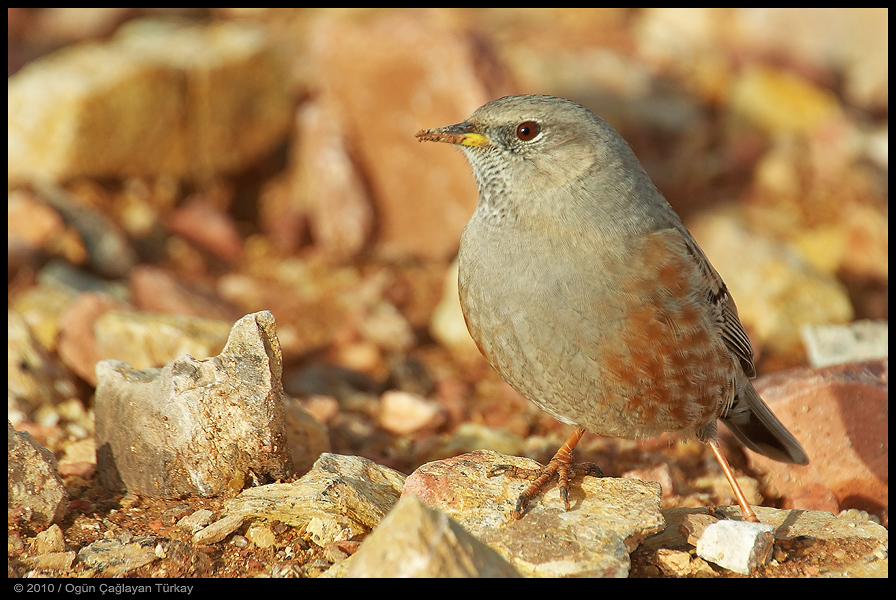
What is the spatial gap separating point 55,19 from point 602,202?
32.1 ft

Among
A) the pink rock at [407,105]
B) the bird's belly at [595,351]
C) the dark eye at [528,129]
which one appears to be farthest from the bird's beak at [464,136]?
the pink rock at [407,105]

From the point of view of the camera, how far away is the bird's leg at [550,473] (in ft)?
14.2

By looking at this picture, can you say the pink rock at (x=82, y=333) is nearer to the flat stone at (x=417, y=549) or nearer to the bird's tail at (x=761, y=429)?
the flat stone at (x=417, y=549)

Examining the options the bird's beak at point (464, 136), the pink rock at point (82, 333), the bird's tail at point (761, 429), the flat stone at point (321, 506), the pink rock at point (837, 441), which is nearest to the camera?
the flat stone at point (321, 506)

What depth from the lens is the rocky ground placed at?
4207 millimetres

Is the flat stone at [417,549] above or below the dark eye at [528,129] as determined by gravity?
below

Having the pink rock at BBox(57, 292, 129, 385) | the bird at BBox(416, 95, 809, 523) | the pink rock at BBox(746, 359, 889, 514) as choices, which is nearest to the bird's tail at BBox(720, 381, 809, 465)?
the pink rock at BBox(746, 359, 889, 514)

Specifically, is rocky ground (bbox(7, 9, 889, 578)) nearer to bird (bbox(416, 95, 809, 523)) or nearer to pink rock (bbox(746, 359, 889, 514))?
pink rock (bbox(746, 359, 889, 514))

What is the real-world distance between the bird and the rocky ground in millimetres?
474

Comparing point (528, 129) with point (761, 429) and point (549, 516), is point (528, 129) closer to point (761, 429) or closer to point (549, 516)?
point (549, 516)

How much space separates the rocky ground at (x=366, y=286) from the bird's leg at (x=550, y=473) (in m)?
0.08

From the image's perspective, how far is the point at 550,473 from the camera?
4566 millimetres
